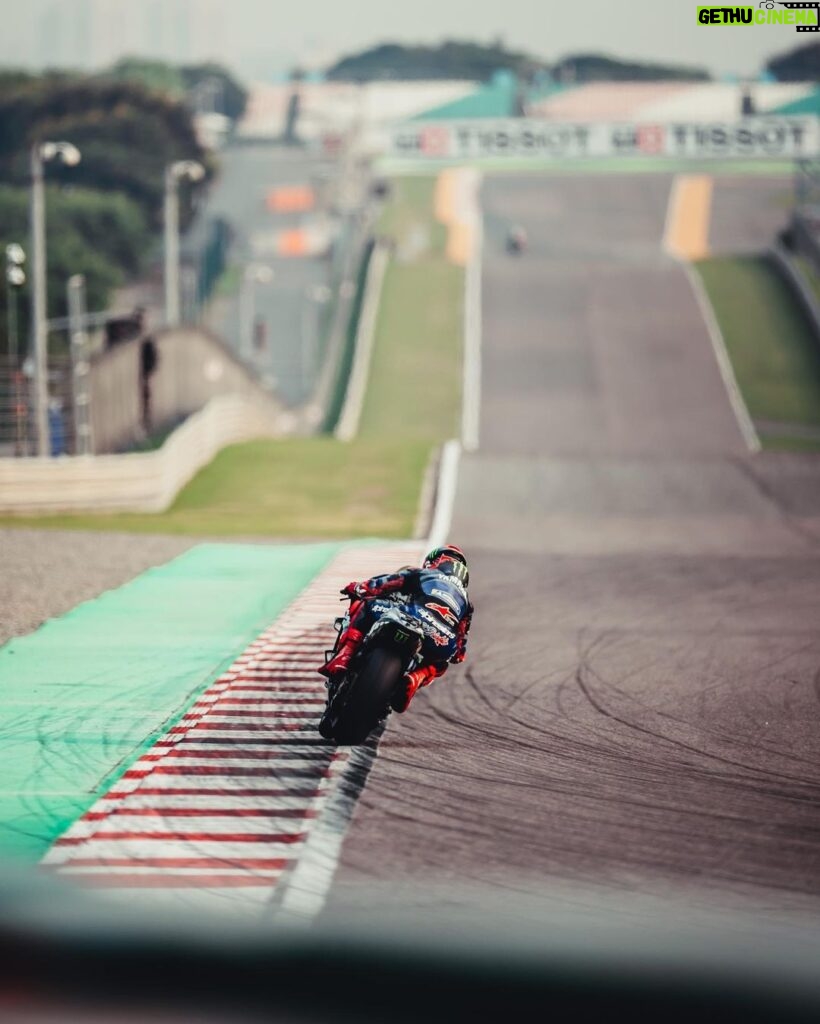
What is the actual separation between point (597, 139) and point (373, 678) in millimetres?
102848

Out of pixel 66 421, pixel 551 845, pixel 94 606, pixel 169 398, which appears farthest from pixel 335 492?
pixel 551 845

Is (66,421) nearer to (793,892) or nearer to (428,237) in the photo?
(793,892)

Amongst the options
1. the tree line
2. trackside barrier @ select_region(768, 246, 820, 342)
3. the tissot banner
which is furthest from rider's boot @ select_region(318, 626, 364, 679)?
the tissot banner

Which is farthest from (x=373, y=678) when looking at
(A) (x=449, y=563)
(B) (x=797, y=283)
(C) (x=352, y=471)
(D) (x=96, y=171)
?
(D) (x=96, y=171)

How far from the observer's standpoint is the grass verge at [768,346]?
51625 millimetres

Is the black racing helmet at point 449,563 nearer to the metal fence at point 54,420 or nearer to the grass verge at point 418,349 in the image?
the metal fence at point 54,420

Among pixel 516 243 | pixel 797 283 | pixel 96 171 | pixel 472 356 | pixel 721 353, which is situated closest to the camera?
pixel 721 353

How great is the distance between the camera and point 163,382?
129ft

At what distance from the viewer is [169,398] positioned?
39.9m

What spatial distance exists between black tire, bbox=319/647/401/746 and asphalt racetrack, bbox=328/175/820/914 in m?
0.26

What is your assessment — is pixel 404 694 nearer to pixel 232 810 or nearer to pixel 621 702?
pixel 232 810

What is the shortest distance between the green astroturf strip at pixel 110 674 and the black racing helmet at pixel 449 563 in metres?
2.46

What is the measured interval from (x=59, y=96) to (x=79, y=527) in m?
119

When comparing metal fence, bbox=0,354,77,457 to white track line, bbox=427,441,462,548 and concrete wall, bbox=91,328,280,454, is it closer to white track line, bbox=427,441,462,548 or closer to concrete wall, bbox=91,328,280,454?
concrete wall, bbox=91,328,280,454
